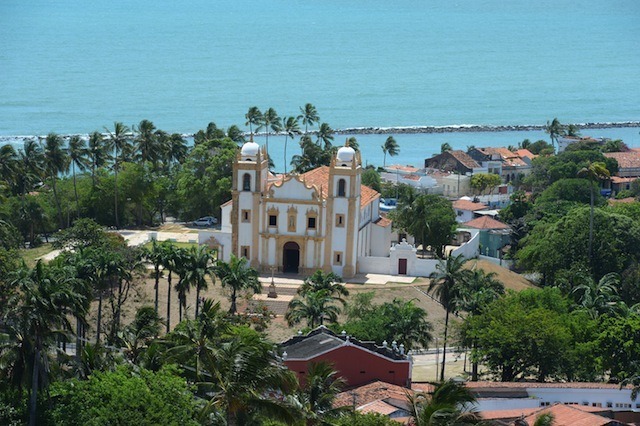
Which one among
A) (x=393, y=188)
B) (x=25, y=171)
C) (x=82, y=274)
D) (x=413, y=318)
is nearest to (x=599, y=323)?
(x=413, y=318)

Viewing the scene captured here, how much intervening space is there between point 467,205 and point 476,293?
34.6m

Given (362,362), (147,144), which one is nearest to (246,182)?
(147,144)

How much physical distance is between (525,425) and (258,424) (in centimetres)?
1006

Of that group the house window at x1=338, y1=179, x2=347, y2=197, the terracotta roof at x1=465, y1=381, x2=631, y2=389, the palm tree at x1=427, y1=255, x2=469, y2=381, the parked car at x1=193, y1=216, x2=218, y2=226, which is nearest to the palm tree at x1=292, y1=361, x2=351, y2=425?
the terracotta roof at x1=465, y1=381, x2=631, y2=389

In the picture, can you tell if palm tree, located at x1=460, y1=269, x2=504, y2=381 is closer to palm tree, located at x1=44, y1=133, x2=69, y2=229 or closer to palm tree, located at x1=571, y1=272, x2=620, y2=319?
palm tree, located at x1=571, y1=272, x2=620, y2=319

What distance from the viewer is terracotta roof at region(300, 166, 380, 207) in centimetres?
7214

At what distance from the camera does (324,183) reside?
240ft

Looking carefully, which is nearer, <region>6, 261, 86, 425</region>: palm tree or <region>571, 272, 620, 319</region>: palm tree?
<region>6, 261, 86, 425</region>: palm tree

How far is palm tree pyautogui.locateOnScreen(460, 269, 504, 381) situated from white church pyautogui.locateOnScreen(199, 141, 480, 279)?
423 inches

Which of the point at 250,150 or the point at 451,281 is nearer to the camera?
the point at 451,281

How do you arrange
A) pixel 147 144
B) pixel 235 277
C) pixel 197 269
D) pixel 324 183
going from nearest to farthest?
pixel 197 269
pixel 235 277
pixel 324 183
pixel 147 144

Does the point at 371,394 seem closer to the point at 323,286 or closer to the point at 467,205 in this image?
the point at 323,286

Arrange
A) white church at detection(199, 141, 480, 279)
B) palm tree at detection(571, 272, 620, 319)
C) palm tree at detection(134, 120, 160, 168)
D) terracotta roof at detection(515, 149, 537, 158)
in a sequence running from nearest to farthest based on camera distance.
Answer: palm tree at detection(571, 272, 620, 319) < white church at detection(199, 141, 480, 279) < palm tree at detection(134, 120, 160, 168) < terracotta roof at detection(515, 149, 537, 158)

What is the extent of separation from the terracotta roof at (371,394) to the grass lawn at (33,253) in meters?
25.2
